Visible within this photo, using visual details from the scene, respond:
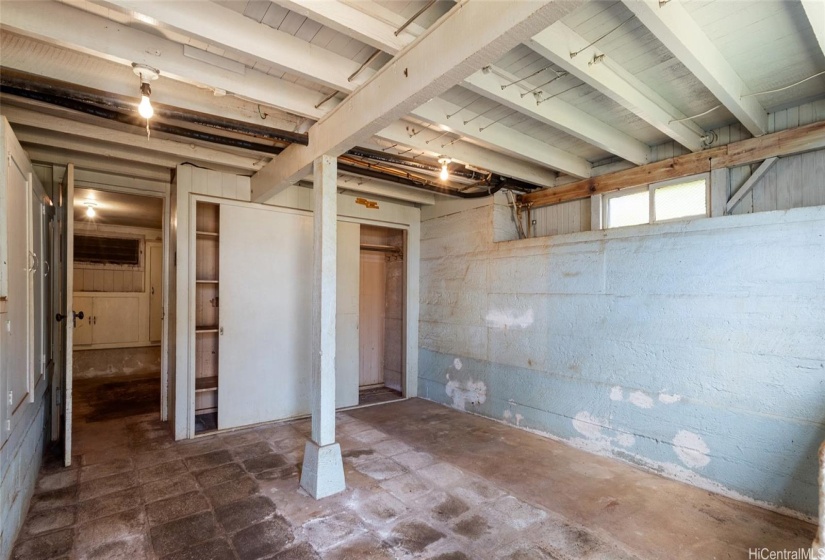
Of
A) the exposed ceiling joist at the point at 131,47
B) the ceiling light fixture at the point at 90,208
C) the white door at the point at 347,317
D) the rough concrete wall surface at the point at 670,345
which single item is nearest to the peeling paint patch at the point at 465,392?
the rough concrete wall surface at the point at 670,345

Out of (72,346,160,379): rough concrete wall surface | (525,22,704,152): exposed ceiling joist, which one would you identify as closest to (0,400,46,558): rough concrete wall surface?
(525,22,704,152): exposed ceiling joist

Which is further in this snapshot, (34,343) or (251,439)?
(251,439)

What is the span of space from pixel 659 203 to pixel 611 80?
1647 mm

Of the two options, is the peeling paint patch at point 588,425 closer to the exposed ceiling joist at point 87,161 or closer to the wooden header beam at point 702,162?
the wooden header beam at point 702,162

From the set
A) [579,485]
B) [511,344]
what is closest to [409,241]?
[511,344]

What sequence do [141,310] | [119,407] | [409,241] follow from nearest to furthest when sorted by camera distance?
[119,407], [409,241], [141,310]

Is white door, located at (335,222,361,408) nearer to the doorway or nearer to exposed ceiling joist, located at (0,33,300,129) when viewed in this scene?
the doorway

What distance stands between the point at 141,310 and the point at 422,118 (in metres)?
6.72

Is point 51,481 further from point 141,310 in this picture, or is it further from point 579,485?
point 141,310

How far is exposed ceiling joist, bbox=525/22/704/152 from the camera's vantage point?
6.54ft

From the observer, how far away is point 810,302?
8.05ft

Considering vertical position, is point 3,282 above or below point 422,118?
below

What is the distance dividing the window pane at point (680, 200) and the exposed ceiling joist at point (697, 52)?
0.63 metres

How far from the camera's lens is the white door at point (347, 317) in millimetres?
4648
